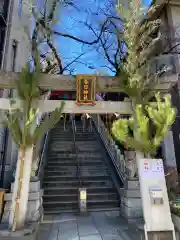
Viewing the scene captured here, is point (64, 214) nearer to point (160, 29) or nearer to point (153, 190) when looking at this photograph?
point (153, 190)

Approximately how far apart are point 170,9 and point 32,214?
10.7m

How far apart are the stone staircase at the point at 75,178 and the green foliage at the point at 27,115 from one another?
3.75 m

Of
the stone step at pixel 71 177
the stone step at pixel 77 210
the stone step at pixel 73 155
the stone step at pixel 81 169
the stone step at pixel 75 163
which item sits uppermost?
the stone step at pixel 73 155

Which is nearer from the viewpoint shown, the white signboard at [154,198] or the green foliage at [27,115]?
the white signboard at [154,198]

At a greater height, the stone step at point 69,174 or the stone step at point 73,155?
the stone step at point 73,155

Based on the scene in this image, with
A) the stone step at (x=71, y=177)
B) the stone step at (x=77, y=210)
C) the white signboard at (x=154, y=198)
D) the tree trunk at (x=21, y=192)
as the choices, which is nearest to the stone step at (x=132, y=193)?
the stone step at (x=77, y=210)

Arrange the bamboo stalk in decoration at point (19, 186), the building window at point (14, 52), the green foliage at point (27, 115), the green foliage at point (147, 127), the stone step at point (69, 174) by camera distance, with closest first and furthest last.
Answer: the bamboo stalk in decoration at point (19, 186)
the green foliage at point (147, 127)
the green foliage at point (27, 115)
the building window at point (14, 52)
the stone step at point (69, 174)

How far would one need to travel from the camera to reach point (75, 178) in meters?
8.59

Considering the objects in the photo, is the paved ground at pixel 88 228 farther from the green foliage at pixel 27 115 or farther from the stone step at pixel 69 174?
the green foliage at pixel 27 115

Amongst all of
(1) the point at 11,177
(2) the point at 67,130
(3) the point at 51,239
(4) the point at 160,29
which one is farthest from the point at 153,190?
(2) the point at 67,130

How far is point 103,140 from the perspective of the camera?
11109 mm

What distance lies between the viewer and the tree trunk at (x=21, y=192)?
4.42m

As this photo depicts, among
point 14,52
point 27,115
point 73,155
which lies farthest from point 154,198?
point 14,52

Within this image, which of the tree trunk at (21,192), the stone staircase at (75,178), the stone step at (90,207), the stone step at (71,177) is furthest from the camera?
the stone step at (71,177)
